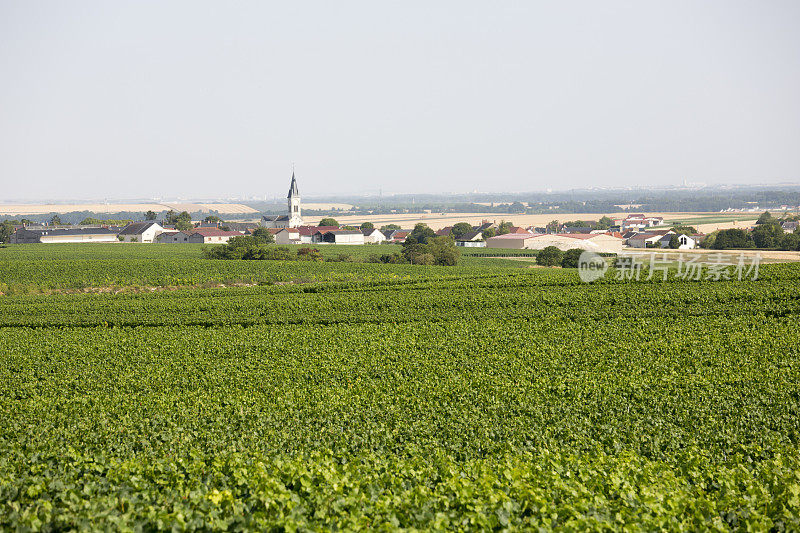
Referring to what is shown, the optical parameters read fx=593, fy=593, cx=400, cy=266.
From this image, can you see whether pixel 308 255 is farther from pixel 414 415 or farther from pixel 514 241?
pixel 414 415

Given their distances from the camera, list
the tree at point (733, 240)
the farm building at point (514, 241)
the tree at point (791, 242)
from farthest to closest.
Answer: the farm building at point (514, 241) → the tree at point (733, 240) → the tree at point (791, 242)

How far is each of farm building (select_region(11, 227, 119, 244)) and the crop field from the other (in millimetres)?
84995

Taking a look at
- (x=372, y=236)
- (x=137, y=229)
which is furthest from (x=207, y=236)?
(x=372, y=236)

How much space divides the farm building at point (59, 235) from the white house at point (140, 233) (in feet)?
11.6

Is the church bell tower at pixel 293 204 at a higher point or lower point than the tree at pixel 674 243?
higher

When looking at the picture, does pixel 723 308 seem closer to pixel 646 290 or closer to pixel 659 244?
pixel 646 290

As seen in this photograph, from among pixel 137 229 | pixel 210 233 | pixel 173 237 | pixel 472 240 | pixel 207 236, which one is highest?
pixel 137 229

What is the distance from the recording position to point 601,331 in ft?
87.0

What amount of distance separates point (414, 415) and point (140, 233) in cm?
11278

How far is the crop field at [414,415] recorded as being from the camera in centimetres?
919

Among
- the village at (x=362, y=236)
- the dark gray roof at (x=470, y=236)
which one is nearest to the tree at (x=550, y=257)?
the village at (x=362, y=236)

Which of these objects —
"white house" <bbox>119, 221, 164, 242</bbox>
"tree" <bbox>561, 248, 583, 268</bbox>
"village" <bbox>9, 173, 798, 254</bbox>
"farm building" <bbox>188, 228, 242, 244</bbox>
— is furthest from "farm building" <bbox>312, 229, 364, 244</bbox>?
"tree" <bbox>561, 248, 583, 268</bbox>

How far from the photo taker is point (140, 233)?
380 ft

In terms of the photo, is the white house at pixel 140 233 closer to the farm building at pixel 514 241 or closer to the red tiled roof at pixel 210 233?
the red tiled roof at pixel 210 233
